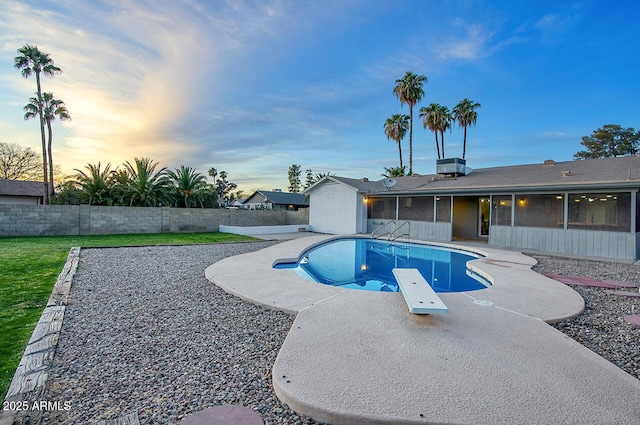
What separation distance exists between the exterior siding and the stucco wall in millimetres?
6931

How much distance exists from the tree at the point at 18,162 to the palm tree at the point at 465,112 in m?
43.9

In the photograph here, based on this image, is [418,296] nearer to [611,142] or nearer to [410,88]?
[410,88]

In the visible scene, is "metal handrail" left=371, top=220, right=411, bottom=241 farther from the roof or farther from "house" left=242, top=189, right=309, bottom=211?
the roof

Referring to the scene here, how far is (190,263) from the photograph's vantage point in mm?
7727

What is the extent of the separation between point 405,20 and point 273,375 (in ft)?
46.4

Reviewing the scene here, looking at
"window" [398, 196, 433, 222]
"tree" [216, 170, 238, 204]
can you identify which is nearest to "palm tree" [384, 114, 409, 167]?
"window" [398, 196, 433, 222]

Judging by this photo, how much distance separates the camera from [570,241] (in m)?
10.1

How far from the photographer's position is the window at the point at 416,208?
14.2 metres

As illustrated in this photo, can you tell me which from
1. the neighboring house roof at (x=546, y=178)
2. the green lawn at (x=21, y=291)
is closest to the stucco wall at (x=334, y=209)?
the neighboring house roof at (x=546, y=178)

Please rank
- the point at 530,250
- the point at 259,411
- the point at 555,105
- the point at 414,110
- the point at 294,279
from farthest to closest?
1. the point at 414,110
2. the point at 555,105
3. the point at 530,250
4. the point at 294,279
5. the point at 259,411

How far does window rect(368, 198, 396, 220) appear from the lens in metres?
15.6

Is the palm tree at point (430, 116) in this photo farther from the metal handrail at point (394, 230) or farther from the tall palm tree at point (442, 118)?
the metal handrail at point (394, 230)

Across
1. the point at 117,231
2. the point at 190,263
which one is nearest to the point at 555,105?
the point at 190,263

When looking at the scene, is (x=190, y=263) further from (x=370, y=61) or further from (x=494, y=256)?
(x=370, y=61)
